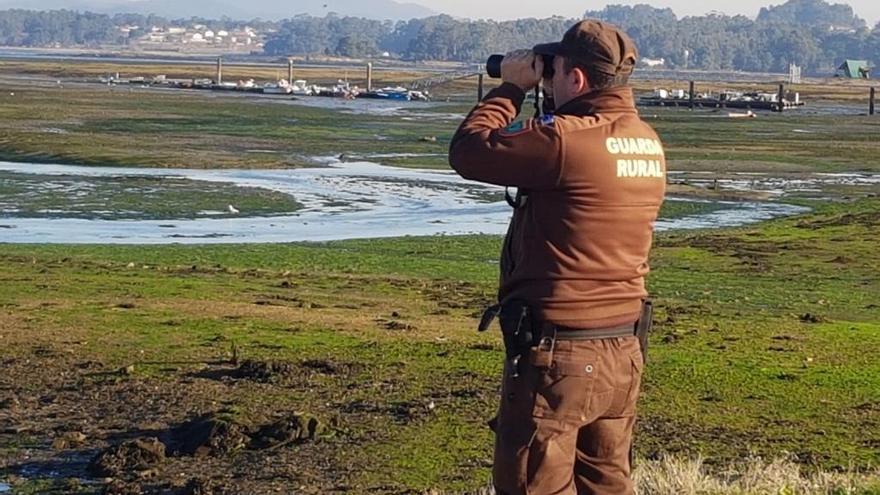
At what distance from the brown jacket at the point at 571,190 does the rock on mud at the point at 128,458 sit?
4.38m

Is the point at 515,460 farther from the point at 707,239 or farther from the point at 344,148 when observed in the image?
the point at 344,148

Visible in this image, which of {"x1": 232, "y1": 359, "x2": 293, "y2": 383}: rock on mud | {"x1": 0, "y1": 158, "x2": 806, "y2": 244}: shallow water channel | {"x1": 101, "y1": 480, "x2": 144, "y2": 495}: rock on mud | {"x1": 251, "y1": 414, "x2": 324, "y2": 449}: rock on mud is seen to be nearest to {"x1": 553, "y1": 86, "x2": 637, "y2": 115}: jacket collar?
{"x1": 101, "y1": 480, "x2": 144, "y2": 495}: rock on mud

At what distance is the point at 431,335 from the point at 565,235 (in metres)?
8.36

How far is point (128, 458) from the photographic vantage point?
386 inches

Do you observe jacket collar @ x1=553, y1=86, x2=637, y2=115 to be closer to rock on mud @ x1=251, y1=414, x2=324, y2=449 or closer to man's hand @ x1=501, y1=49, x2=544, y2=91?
man's hand @ x1=501, y1=49, x2=544, y2=91

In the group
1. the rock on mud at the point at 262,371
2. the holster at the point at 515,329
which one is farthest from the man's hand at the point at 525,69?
the rock on mud at the point at 262,371

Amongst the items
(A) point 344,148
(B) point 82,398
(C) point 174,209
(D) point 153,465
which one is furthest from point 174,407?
(A) point 344,148

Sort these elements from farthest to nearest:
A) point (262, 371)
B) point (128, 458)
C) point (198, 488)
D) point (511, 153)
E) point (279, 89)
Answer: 1. point (279, 89)
2. point (262, 371)
3. point (128, 458)
4. point (198, 488)
5. point (511, 153)

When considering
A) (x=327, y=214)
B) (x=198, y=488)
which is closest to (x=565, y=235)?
(x=198, y=488)

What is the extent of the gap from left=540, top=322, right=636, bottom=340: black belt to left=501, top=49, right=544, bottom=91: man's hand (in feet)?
Result: 2.87

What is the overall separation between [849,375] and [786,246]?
11273 mm

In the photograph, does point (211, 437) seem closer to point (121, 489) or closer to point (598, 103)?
point (121, 489)

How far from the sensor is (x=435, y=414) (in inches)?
434

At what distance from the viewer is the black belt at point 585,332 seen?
5820 mm
